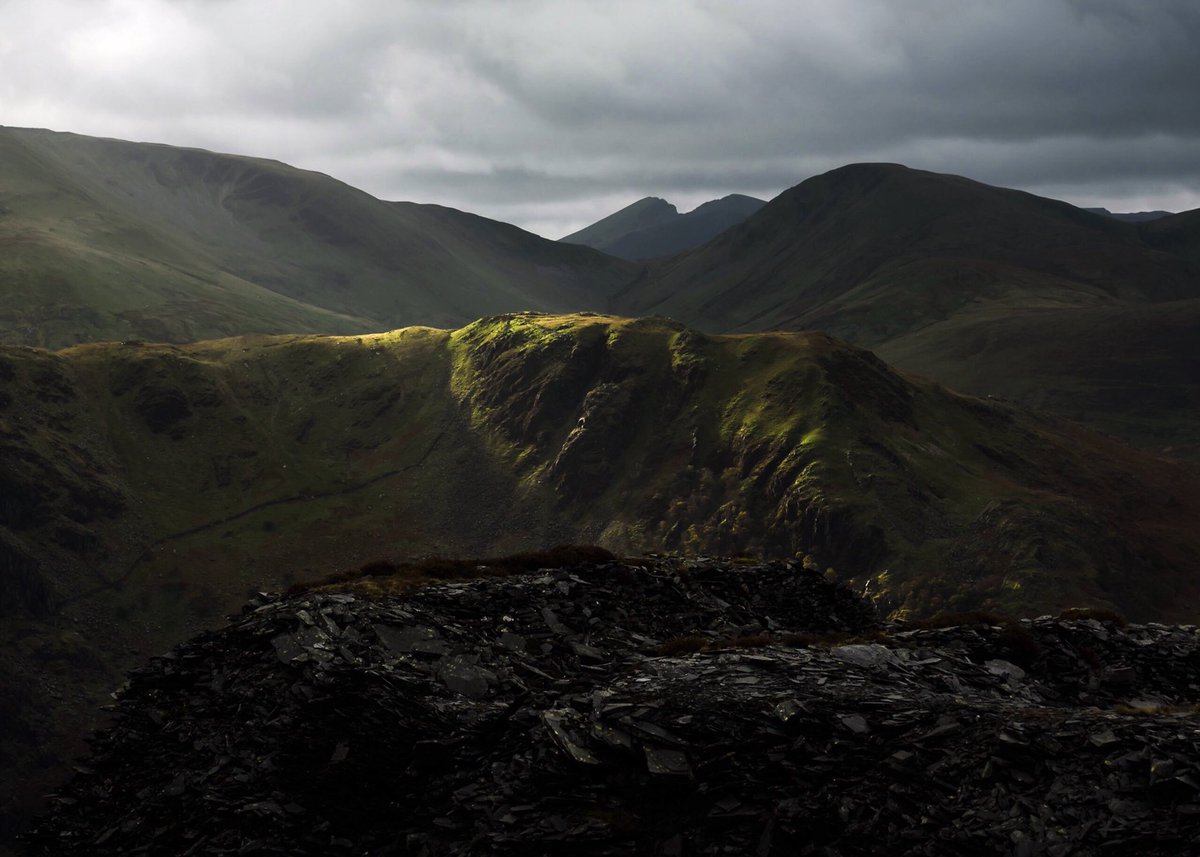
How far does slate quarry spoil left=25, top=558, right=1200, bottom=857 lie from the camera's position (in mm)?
31078

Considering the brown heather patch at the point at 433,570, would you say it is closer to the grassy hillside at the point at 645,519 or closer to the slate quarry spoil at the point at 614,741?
the slate quarry spoil at the point at 614,741

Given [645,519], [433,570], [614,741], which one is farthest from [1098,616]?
[645,519]

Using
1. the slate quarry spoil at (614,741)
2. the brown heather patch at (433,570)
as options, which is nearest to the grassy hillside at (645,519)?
the brown heather patch at (433,570)

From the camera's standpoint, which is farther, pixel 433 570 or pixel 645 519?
pixel 645 519

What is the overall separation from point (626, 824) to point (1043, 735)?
13.9 meters

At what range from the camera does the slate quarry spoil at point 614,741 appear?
31.1 meters

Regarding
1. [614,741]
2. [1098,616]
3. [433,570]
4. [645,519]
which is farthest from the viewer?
[645,519]

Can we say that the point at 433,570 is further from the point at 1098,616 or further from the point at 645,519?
the point at 645,519

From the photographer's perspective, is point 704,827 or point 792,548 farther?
point 792,548

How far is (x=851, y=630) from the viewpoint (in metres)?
59.5

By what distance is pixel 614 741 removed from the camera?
115ft

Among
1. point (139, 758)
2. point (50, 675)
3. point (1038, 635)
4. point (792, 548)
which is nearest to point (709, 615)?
point (1038, 635)

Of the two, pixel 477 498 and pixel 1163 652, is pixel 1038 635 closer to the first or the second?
pixel 1163 652

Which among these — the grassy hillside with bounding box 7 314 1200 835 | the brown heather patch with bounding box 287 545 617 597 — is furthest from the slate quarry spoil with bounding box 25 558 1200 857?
the grassy hillside with bounding box 7 314 1200 835
